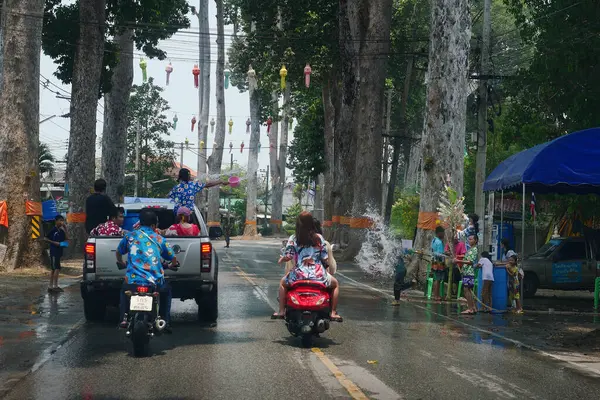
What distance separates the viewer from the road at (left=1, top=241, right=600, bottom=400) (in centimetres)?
878

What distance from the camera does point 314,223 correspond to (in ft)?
40.9

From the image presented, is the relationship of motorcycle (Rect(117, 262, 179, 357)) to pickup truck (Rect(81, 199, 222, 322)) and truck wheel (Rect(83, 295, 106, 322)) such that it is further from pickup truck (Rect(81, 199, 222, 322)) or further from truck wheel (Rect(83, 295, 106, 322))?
truck wheel (Rect(83, 295, 106, 322))

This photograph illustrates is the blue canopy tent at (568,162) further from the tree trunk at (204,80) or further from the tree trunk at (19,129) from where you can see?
the tree trunk at (204,80)

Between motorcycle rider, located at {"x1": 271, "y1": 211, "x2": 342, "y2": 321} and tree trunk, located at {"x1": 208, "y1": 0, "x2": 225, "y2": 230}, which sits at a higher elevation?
tree trunk, located at {"x1": 208, "y1": 0, "x2": 225, "y2": 230}

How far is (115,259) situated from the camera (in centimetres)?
1366

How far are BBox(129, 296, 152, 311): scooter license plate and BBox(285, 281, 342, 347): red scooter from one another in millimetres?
2042

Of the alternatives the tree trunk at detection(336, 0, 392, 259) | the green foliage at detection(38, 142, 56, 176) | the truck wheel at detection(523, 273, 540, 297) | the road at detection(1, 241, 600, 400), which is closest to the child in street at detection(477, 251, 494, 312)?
the road at detection(1, 241, 600, 400)

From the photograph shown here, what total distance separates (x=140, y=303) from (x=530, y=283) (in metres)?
16.8

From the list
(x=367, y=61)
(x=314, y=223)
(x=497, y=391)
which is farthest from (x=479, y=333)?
(x=367, y=61)

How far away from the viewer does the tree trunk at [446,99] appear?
2366cm

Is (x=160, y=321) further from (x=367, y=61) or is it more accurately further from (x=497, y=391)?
(x=367, y=61)

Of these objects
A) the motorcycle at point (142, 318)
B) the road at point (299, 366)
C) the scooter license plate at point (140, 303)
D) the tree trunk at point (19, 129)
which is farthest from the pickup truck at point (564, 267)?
the scooter license plate at point (140, 303)

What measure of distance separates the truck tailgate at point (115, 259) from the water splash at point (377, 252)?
1590 cm

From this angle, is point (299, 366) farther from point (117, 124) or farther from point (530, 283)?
point (117, 124)
